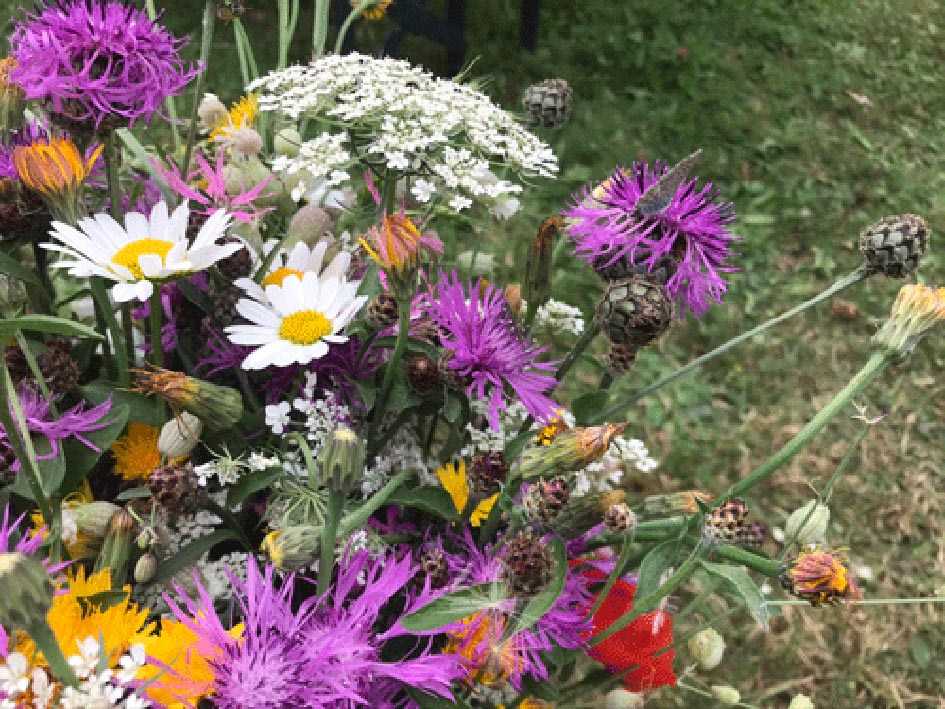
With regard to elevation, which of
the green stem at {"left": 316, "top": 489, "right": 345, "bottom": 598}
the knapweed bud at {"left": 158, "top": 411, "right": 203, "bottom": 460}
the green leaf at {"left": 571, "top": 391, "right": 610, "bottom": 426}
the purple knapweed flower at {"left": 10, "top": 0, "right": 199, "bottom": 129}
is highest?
the purple knapweed flower at {"left": 10, "top": 0, "right": 199, "bottom": 129}

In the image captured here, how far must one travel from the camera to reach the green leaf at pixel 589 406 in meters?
0.60

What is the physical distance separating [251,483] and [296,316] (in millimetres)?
97

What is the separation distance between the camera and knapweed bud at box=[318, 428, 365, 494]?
1.32 ft

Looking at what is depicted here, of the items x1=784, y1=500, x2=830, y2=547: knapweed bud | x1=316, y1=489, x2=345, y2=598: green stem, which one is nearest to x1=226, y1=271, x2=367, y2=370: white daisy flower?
x1=316, y1=489, x2=345, y2=598: green stem

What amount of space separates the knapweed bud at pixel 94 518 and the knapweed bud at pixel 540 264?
283 mm

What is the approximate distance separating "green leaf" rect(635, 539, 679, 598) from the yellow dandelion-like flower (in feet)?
1.39

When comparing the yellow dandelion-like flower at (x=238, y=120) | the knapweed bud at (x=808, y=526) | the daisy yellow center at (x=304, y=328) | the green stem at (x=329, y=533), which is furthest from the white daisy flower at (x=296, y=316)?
the knapweed bud at (x=808, y=526)

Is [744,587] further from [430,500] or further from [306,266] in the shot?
[306,266]

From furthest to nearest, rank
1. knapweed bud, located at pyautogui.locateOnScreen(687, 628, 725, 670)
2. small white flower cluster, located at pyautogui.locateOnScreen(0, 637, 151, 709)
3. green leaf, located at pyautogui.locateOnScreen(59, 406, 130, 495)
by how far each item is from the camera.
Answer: knapweed bud, located at pyautogui.locateOnScreen(687, 628, 725, 670)
green leaf, located at pyautogui.locateOnScreen(59, 406, 130, 495)
small white flower cluster, located at pyautogui.locateOnScreen(0, 637, 151, 709)

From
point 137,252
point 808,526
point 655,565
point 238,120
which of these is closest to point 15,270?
point 137,252

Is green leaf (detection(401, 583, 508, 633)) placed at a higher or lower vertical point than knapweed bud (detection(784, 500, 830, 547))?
higher

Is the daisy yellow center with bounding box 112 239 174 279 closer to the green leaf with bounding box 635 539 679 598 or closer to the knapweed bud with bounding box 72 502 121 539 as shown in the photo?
the knapweed bud with bounding box 72 502 121 539

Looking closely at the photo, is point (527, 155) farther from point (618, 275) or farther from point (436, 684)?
point (436, 684)

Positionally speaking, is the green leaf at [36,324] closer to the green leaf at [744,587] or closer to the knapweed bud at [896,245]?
the green leaf at [744,587]
